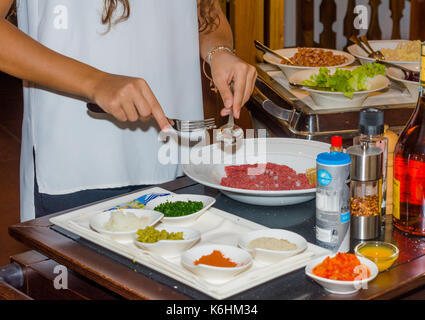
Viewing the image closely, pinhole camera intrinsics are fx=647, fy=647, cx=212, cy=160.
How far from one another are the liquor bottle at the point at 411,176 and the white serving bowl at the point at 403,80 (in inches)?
28.2

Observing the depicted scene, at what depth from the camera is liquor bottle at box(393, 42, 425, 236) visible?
1.23 meters

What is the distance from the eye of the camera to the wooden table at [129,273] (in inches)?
40.2

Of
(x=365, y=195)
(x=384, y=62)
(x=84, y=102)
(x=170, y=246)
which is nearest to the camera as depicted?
(x=170, y=246)

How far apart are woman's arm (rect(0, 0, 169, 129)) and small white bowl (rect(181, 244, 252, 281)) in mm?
353

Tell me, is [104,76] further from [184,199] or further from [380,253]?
[380,253]

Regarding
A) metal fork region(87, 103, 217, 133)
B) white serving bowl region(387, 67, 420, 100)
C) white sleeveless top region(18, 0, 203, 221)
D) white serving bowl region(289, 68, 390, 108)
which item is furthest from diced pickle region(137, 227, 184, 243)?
white serving bowl region(387, 67, 420, 100)

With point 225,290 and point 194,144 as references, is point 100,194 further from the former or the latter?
point 225,290

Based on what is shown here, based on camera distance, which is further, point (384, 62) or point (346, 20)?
point (346, 20)

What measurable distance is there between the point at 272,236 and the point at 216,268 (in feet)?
0.57

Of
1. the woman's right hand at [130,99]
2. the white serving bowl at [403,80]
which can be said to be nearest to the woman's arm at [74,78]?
the woman's right hand at [130,99]

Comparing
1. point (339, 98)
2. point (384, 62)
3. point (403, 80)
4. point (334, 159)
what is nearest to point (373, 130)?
point (334, 159)

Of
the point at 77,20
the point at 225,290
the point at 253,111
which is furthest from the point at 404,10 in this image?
the point at 225,290

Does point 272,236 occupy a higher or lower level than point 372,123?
lower

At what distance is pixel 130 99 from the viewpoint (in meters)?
1.35
